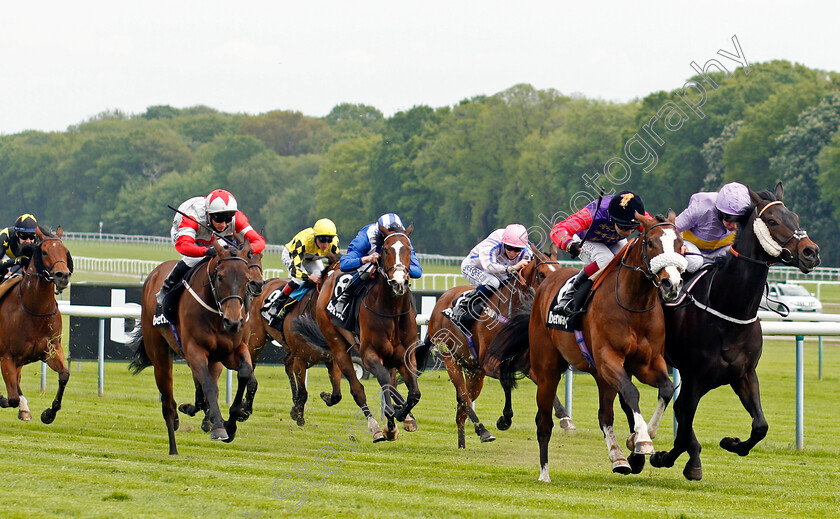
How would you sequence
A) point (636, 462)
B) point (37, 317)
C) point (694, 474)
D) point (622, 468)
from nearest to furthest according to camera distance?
point (622, 468) → point (636, 462) → point (694, 474) → point (37, 317)

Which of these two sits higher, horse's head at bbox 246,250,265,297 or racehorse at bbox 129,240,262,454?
horse's head at bbox 246,250,265,297

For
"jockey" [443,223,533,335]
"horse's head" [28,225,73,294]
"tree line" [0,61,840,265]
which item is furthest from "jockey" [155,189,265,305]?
"tree line" [0,61,840,265]

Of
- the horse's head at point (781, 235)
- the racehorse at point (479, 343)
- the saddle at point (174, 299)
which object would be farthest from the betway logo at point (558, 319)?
the saddle at point (174, 299)

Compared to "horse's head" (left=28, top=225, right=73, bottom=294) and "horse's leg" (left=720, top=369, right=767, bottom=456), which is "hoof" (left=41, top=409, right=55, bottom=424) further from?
"horse's leg" (left=720, top=369, right=767, bottom=456)

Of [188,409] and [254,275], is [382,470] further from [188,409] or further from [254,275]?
[188,409]

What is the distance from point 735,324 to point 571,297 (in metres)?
1.01

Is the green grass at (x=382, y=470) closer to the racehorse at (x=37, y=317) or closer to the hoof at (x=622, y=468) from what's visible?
the hoof at (x=622, y=468)

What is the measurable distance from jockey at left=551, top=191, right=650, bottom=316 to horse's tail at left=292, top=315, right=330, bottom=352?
2.76m

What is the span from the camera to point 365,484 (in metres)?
6.59

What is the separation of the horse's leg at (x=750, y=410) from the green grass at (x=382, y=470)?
256mm

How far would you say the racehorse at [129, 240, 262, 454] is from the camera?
7.18 meters

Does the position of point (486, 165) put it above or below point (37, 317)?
above

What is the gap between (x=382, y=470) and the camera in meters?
7.23

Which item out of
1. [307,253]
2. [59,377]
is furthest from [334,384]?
[59,377]
